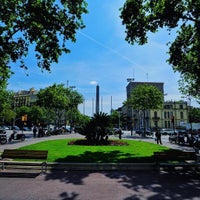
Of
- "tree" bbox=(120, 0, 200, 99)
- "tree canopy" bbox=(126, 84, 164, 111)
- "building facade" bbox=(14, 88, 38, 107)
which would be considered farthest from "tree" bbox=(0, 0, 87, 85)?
"building facade" bbox=(14, 88, 38, 107)

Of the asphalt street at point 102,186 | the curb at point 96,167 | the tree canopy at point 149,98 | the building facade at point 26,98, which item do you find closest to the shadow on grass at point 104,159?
the curb at point 96,167

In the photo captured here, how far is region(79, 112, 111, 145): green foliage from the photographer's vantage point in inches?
879

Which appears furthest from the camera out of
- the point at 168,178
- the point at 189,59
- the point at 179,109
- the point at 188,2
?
the point at 179,109

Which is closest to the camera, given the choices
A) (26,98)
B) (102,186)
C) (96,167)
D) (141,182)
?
(102,186)

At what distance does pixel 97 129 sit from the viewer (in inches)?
888

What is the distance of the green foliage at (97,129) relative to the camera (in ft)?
73.3

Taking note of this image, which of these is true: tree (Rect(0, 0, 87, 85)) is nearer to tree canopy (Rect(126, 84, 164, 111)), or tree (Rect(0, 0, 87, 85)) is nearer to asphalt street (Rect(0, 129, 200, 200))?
asphalt street (Rect(0, 129, 200, 200))

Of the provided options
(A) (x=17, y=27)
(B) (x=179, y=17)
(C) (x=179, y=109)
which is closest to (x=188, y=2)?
(B) (x=179, y=17)

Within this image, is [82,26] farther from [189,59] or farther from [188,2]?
[189,59]

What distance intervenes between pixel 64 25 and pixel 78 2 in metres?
1.69

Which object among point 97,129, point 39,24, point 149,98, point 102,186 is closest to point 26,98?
point 149,98

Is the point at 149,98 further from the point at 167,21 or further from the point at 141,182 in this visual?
Answer: the point at 141,182

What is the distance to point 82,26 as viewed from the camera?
14.5 metres

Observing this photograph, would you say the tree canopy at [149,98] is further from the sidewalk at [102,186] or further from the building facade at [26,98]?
the building facade at [26,98]
